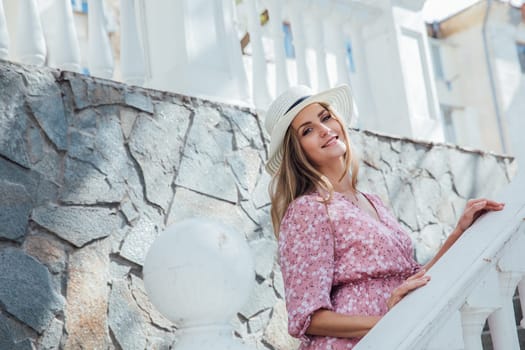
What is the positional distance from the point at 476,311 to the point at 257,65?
2.09 m

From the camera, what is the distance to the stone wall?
242 centimetres

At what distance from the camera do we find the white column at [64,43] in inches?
112

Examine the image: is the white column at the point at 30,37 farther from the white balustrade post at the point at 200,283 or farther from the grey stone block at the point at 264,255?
the white balustrade post at the point at 200,283

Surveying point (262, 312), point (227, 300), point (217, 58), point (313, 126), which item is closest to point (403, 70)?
point (217, 58)

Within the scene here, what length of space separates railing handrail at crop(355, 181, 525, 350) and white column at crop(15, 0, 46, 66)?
1.66 meters

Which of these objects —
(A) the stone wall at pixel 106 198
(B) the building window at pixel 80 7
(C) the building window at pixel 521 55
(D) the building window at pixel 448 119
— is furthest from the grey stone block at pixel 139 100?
(C) the building window at pixel 521 55

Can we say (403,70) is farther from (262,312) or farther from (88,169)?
(88,169)

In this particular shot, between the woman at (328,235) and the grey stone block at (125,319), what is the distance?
63 cm

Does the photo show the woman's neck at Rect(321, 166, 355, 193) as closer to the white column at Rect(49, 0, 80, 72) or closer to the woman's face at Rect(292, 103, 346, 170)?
the woman's face at Rect(292, 103, 346, 170)

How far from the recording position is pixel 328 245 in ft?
6.59

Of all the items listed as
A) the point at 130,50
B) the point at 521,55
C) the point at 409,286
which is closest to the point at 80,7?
the point at 130,50

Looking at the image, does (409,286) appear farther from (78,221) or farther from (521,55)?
(521,55)

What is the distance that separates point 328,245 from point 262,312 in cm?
108

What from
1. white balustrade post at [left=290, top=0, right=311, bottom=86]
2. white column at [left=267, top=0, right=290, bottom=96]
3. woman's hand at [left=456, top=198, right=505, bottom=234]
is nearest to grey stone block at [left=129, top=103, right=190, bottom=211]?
white column at [left=267, top=0, right=290, bottom=96]
